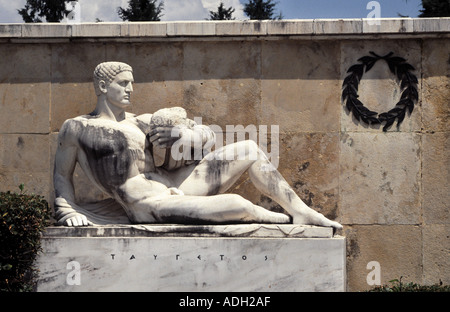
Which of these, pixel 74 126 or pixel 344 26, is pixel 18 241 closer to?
pixel 74 126

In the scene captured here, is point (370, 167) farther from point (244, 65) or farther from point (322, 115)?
point (244, 65)

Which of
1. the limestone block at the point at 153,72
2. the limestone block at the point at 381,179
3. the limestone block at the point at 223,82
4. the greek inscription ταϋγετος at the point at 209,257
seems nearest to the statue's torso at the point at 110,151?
Answer: the greek inscription ταϋγετος at the point at 209,257

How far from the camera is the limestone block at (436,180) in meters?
10.6

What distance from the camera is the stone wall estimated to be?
10609 millimetres

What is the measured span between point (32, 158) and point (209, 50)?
2737 mm

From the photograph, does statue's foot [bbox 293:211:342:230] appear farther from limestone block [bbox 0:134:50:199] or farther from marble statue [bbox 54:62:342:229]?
limestone block [bbox 0:134:50:199]

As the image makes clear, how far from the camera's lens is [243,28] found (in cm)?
1075

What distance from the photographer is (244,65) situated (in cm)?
1091

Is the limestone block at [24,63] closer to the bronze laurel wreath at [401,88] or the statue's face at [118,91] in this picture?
the statue's face at [118,91]

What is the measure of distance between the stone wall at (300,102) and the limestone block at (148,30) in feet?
0.04

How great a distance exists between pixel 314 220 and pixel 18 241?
323 centimetres
